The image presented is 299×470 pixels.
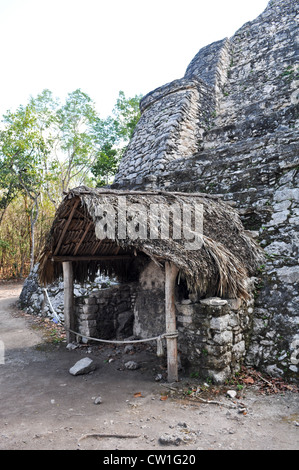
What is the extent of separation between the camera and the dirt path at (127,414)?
9.06 feet

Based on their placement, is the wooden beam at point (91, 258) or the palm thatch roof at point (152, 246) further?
the wooden beam at point (91, 258)

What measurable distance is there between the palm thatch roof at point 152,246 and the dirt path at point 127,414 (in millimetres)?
1369

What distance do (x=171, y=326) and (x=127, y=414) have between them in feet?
3.97

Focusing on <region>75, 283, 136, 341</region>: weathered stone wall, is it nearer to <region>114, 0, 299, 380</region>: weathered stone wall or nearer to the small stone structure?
the small stone structure

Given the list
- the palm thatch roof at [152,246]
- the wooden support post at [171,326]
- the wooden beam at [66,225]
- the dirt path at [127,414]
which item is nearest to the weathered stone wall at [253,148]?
the palm thatch roof at [152,246]

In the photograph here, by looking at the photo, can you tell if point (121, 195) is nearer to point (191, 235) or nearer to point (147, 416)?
point (191, 235)

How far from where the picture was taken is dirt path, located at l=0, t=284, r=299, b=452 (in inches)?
109

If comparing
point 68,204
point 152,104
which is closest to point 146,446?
point 68,204

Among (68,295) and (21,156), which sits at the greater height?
(21,156)

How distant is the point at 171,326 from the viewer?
4.11 metres

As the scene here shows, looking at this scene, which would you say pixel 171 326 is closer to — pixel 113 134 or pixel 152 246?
pixel 152 246

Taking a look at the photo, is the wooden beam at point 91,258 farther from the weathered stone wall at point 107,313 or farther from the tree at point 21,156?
the tree at point 21,156

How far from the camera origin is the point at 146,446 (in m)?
2.71

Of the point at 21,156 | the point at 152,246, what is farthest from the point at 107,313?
the point at 21,156
